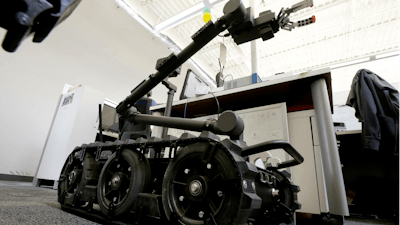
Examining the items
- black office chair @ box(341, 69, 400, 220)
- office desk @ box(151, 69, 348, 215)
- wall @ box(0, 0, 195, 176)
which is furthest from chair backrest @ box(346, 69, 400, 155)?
wall @ box(0, 0, 195, 176)

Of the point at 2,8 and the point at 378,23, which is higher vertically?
the point at 378,23

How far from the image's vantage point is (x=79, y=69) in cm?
399

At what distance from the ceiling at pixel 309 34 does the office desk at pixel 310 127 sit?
2.47 metres

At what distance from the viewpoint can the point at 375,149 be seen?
150 centimetres

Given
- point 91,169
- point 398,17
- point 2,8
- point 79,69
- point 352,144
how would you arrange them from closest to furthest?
point 2,8
point 91,169
point 352,144
point 79,69
point 398,17

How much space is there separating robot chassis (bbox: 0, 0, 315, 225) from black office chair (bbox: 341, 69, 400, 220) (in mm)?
1242

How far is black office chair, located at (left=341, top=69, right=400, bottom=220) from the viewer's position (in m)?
1.53

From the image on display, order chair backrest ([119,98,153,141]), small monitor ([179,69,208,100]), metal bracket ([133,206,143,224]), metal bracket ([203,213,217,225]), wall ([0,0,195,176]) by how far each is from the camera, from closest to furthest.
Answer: metal bracket ([203,213,217,225]) → metal bracket ([133,206,143,224]) → chair backrest ([119,98,153,141]) → small monitor ([179,69,208,100]) → wall ([0,0,195,176])

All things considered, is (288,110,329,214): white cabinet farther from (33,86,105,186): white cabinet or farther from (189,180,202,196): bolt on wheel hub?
(33,86,105,186): white cabinet

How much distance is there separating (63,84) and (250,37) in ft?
13.4

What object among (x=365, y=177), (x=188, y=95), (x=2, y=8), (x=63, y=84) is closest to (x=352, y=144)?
(x=365, y=177)

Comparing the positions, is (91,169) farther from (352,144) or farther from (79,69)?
(79,69)

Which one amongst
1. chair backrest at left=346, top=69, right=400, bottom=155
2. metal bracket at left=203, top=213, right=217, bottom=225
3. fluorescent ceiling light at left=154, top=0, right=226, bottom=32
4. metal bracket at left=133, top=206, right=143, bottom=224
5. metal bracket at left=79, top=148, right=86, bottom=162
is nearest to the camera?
metal bracket at left=203, top=213, right=217, bottom=225

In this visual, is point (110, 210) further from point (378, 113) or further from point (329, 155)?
point (378, 113)
